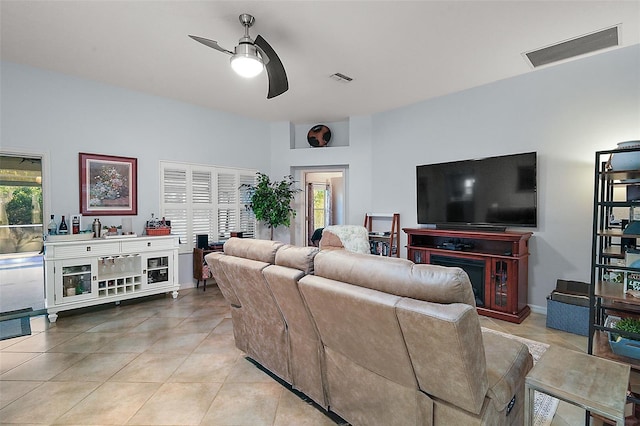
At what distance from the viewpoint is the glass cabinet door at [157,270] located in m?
3.98

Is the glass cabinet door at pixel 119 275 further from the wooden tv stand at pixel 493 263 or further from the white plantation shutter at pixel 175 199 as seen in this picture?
the wooden tv stand at pixel 493 263

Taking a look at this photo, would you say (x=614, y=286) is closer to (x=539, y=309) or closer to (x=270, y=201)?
(x=539, y=309)

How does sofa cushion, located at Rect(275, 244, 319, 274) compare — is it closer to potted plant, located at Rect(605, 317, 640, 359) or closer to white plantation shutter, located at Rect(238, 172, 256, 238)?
potted plant, located at Rect(605, 317, 640, 359)

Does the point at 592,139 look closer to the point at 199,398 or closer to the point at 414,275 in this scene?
the point at 414,275

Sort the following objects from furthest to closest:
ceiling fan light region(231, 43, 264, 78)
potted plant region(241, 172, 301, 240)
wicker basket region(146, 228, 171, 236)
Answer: potted plant region(241, 172, 301, 240) < wicker basket region(146, 228, 171, 236) < ceiling fan light region(231, 43, 264, 78)

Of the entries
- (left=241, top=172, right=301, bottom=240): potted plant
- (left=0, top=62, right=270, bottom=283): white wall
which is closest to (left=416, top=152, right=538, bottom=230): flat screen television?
(left=241, top=172, right=301, bottom=240): potted plant

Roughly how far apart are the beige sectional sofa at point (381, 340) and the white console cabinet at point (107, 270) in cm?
245

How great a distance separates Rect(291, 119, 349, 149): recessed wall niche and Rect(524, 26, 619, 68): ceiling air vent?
299 centimetres

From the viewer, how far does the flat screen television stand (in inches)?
136

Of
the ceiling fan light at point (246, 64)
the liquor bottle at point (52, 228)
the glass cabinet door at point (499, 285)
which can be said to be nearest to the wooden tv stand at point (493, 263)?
the glass cabinet door at point (499, 285)

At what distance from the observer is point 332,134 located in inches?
226

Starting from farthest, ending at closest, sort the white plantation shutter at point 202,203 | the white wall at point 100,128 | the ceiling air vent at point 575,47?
the white plantation shutter at point 202,203 < the white wall at point 100,128 < the ceiling air vent at point 575,47

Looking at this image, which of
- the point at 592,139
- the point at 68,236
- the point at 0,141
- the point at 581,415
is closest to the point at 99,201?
the point at 68,236

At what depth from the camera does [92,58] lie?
3244mm
